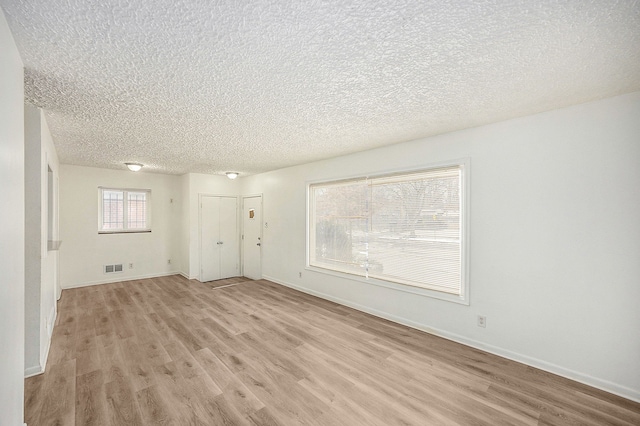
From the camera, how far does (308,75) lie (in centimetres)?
194

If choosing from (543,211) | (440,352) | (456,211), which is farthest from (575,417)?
(456,211)

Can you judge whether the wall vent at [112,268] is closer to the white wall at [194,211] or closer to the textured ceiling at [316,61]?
the white wall at [194,211]

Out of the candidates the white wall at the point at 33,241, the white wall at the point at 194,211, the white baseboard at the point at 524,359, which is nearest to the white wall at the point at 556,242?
the white baseboard at the point at 524,359

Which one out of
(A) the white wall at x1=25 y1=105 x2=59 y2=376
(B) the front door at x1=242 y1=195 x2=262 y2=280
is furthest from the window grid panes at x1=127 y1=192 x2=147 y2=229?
(A) the white wall at x1=25 y1=105 x2=59 y2=376

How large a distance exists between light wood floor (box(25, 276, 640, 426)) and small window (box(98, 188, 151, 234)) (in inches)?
104

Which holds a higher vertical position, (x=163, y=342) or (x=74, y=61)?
(x=74, y=61)

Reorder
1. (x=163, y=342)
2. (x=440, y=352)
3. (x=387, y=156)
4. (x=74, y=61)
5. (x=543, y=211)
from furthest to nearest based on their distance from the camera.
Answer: (x=387, y=156)
(x=163, y=342)
(x=440, y=352)
(x=543, y=211)
(x=74, y=61)

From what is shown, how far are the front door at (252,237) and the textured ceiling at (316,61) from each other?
3.50 metres

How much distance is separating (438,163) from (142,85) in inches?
125

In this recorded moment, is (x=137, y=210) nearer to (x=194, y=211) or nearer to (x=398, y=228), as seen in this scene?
(x=194, y=211)

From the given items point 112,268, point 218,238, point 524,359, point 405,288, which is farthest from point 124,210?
point 524,359

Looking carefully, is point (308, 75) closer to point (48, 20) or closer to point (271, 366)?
point (48, 20)

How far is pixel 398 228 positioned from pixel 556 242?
5.51 feet

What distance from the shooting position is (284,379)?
2.48 metres
